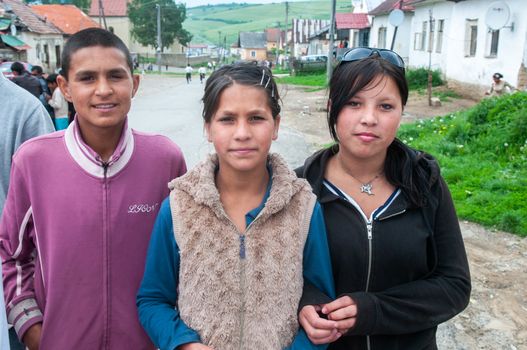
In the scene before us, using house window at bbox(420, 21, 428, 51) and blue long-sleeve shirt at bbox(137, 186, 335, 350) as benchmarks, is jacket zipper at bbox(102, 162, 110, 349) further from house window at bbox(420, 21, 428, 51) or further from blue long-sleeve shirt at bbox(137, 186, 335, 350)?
house window at bbox(420, 21, 428, 51)

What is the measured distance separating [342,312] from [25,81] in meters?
9.52

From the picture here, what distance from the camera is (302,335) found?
66.6 inches

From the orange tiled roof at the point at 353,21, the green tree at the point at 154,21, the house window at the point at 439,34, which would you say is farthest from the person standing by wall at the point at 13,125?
the green tree at the point at 154,21

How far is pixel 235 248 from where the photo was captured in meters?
1.71

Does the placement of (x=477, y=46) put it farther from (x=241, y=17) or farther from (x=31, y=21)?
(x=241, y=17)

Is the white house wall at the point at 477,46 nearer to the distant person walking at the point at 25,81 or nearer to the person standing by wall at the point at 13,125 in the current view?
the distant person walking at the point at 25,81

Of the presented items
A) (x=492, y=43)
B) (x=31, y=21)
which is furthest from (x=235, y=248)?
(x=31, y=21)

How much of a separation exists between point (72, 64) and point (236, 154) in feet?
2.59

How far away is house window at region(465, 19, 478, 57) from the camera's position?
1770cm

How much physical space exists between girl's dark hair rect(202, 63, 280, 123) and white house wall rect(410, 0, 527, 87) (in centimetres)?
1412

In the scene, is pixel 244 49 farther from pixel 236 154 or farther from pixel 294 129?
pixel 236 154

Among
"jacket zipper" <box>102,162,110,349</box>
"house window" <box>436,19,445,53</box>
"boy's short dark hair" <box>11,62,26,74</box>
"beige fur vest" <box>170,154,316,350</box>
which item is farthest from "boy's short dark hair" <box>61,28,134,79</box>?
"house window" <box>436,19,445,53</box>

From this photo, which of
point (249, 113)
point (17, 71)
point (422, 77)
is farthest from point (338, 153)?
point (422, 77)

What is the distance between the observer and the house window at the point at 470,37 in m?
17.7
